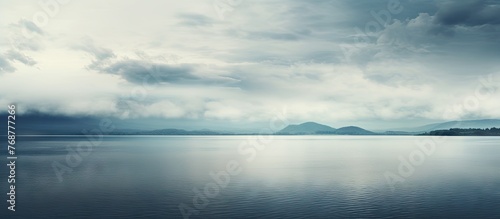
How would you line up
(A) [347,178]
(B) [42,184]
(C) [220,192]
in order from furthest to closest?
1. (A) [347,178]
2. (B) [42,184]
3. (C) [220,192]

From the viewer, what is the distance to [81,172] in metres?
86.2

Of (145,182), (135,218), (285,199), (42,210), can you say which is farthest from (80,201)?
(285,199)

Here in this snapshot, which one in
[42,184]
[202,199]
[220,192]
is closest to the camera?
[202,199]

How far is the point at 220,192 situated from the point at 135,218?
18285 millimetres

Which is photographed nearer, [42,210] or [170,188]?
[42,210]

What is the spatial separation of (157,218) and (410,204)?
30801 mm

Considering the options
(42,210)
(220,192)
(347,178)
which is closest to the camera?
(42,210)

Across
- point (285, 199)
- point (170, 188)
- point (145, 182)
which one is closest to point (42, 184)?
point (145, 182)

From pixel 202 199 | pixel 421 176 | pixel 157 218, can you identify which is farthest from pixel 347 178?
pixel 157 218

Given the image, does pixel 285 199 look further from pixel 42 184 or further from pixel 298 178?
pixel 42 184

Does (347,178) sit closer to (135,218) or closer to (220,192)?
(220,192)

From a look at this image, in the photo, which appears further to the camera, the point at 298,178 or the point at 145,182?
the point at 298,178

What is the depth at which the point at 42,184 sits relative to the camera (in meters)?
67.7

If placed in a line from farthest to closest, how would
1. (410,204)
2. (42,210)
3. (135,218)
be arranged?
(410,204)
(42,210)
(135,218)
